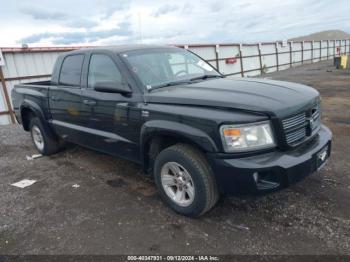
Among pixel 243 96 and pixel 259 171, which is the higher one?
pixel 243 96

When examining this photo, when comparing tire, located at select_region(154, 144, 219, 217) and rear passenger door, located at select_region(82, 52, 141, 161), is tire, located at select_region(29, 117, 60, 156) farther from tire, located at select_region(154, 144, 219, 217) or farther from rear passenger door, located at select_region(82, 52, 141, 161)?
tire, located at select_region(154, 144, 219, 217)

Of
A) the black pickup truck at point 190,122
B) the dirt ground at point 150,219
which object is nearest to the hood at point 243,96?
the black pickup truck at point 190,122

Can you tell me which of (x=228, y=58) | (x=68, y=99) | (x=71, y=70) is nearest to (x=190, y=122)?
(x=68, y=99)

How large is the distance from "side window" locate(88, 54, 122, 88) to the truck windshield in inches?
8.7

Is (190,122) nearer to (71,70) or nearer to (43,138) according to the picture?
(71,70)

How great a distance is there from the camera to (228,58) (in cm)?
2200

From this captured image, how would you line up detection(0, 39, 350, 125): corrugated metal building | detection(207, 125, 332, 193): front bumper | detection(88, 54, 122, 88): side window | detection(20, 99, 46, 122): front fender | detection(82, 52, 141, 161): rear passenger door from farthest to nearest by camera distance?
detection(0, 39, 350, 125): corrugated metal building → detection(20, 99, 46, 122): front fender → detection(88, 54, 122, 88): side window → detection(82, 52, 141, 161): rear passenger door → detection(207, 125, 332, 193): front bumper

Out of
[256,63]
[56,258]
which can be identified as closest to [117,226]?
[56,258]

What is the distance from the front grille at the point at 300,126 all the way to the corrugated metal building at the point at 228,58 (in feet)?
35.1

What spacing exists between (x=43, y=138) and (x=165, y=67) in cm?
292

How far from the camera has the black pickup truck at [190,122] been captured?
2750mm

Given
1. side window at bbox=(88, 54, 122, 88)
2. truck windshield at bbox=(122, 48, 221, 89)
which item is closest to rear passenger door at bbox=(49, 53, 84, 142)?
side window at bbox=(88, 54, 122, 88)

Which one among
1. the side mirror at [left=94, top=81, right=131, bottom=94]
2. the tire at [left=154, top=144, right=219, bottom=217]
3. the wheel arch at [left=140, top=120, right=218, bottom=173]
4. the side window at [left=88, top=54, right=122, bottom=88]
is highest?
the side window at [left=88, top=54, right=122, bottom=88]

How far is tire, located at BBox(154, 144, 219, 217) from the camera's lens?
9.74 ft
